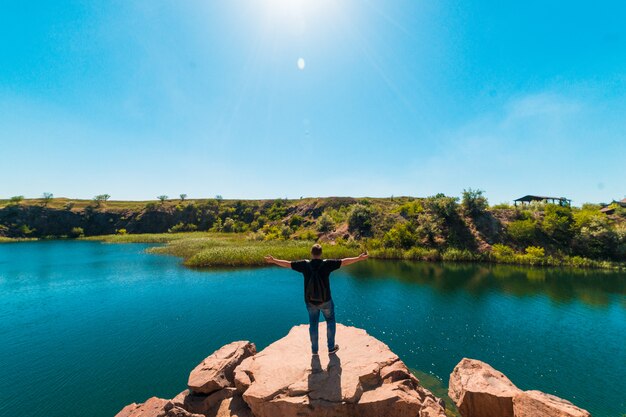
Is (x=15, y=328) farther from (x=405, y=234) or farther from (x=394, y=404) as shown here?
(x=405, y=234)

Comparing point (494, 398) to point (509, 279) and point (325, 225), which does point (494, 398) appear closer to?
point (509, 279)

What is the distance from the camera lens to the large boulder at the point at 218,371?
1024 centimetres

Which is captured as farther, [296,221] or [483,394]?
[296,221]

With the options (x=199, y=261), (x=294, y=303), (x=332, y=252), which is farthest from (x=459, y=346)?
(x=199, y=261)

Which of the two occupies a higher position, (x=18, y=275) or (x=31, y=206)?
(x=31, y=206)

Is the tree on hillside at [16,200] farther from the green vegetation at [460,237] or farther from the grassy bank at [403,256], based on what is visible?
the grassy bank at [403,256]

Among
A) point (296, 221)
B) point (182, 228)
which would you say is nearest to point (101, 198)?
point (182, 228)

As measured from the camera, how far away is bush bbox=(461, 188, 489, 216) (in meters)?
54.9

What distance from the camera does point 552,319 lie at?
20.2 m

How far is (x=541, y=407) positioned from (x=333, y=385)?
20.3 ft

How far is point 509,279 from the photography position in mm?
32625

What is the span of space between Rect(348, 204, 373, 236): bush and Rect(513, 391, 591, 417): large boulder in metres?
51.4

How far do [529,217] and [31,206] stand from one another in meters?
186

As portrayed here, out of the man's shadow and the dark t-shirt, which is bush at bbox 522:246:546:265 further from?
the dark t-shirt
